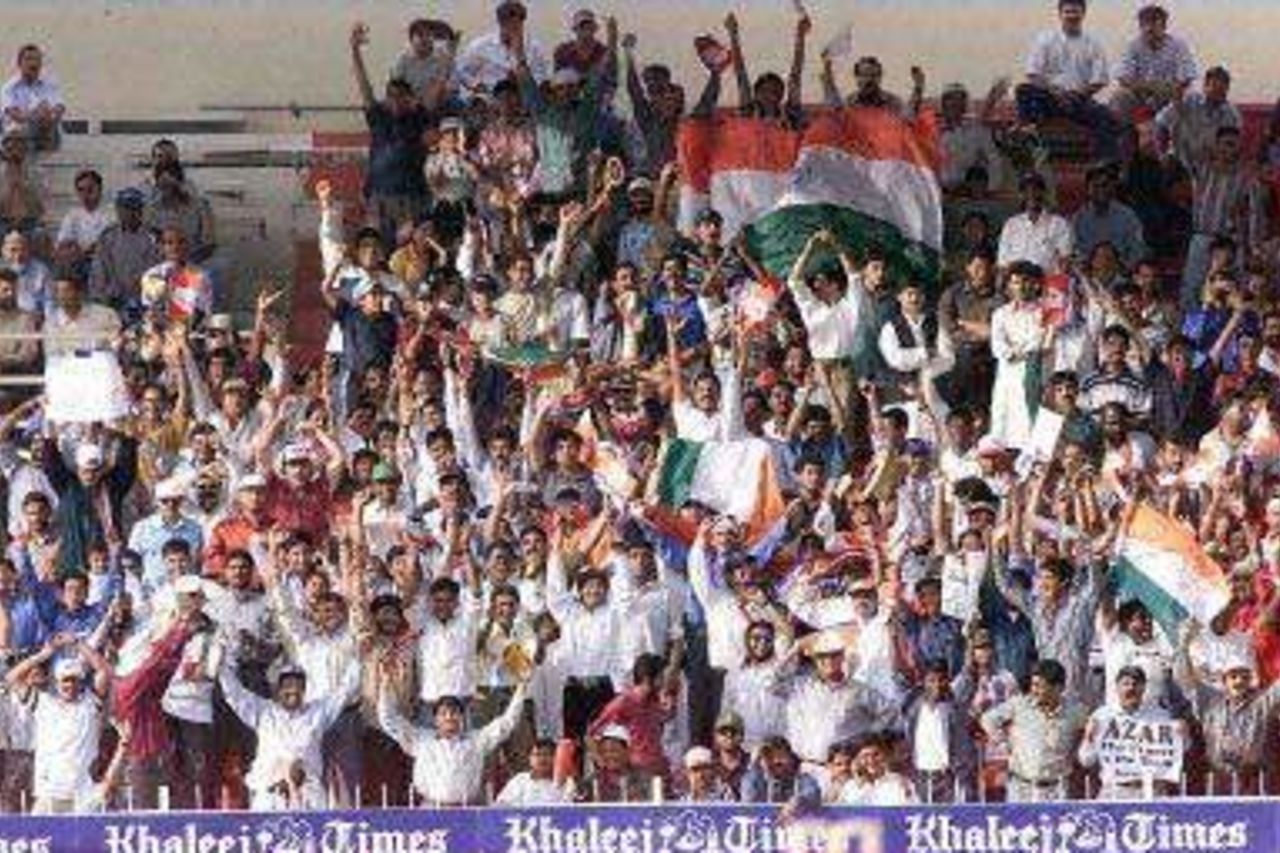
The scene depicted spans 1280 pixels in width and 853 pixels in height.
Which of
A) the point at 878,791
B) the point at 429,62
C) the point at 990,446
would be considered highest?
the point at 429,62

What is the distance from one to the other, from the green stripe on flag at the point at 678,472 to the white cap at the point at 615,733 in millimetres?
2466

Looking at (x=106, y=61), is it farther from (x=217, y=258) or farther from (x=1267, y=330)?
(x=1267, y=330)

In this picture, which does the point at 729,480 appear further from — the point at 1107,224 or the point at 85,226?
the point at 85,226

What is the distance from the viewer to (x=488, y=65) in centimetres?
3828

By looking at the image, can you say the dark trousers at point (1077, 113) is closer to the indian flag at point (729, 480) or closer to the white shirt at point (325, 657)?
the indian flag at point (729, 480)

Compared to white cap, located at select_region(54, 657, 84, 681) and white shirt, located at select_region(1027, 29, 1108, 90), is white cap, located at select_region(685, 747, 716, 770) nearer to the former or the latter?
white cap, located at select_region(54, 657, 84, 681)

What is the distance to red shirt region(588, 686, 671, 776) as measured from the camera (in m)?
31.8

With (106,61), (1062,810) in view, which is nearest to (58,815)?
(1062,810)

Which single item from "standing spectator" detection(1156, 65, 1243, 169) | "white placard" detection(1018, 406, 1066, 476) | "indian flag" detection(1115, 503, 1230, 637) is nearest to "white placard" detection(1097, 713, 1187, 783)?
"indian flag" detection(1115, 503, 1230, 637)

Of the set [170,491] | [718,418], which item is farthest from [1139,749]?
[170,491]

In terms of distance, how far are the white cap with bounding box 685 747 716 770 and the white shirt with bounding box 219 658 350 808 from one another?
6.24 feet

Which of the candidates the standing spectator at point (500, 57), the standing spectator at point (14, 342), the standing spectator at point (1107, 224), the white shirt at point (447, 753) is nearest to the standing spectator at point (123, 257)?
the standing spectator at point (14, 342)

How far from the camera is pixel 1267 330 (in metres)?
35.2

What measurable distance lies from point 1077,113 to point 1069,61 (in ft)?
2.18
